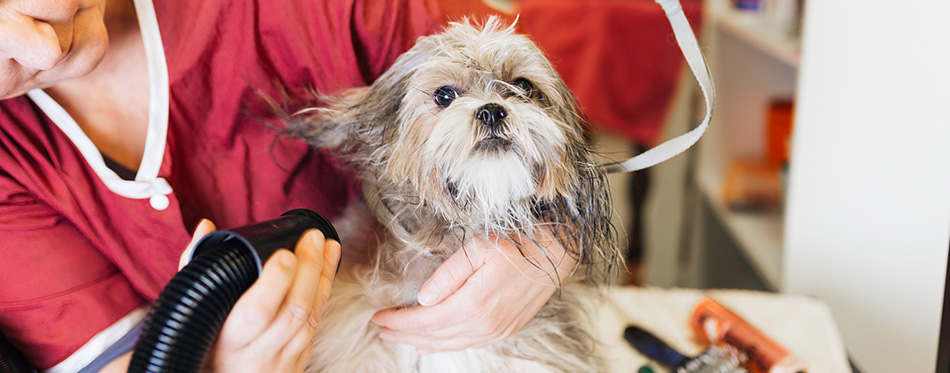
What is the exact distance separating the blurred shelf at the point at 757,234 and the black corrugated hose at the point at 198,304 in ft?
5.13

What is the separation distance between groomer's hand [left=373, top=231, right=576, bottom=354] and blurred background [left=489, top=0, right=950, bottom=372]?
0.21 metres

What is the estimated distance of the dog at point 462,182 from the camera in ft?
2.38

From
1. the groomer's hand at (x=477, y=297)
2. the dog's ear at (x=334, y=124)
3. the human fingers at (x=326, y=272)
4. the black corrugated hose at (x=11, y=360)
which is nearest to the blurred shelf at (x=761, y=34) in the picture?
the groomer's hand at (x=477, y=297)

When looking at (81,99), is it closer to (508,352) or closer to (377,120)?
(377,120)

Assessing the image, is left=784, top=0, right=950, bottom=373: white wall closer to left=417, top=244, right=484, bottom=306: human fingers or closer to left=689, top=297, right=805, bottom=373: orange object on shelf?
left=689, top=297, right=805, bottom=373: orange object on shelf

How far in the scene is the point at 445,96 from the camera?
78cm

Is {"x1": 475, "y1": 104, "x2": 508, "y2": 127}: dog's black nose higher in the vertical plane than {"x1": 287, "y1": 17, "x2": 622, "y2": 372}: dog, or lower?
higher

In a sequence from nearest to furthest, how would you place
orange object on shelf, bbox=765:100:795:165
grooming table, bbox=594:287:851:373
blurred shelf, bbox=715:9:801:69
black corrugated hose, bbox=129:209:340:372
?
1. black corrugated hose, bbox=129:209:340:372
2. grooming table, bbox=594:287:851:373
3. blurred shelf, bbox=715:9:801:69
4. orange object on shelf, bbox=765:100:795:165

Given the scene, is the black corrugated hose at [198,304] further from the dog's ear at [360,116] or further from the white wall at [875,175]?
the white wall at [875,175]

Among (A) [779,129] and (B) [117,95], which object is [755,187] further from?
(B) [117,95]

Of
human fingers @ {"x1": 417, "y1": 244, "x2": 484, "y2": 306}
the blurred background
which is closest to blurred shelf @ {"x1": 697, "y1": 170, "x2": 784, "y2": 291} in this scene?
the blurred background


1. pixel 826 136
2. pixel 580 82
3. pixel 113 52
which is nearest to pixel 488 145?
pixel 113 52

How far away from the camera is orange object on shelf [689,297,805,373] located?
3.46 ft

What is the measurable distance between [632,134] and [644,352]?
4.27 feet
